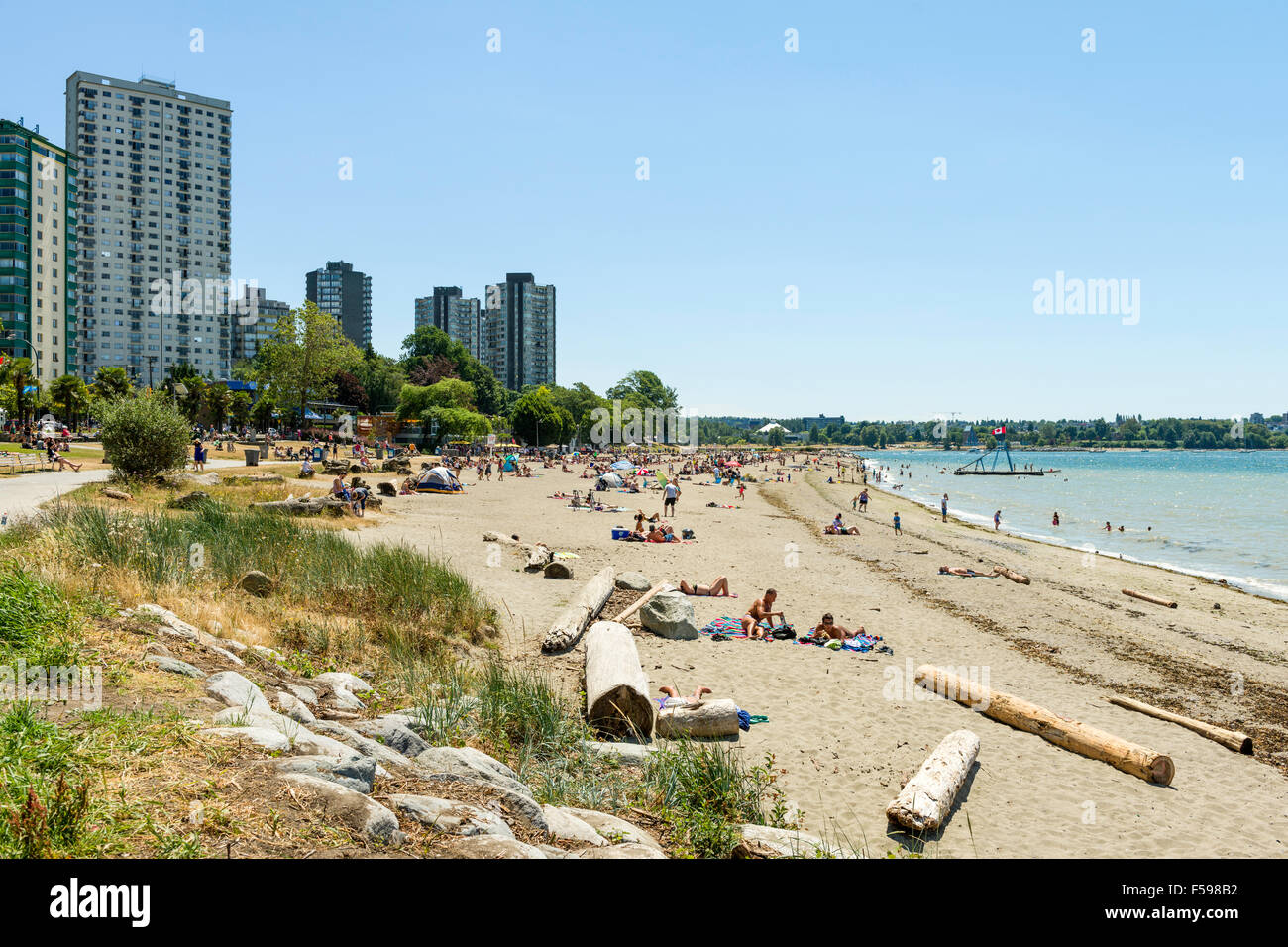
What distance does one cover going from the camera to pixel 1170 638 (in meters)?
15.6

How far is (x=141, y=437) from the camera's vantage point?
20953 millimetres

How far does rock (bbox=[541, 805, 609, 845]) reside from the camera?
16.1 ft

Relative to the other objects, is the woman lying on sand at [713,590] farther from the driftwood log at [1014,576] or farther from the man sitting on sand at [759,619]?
the driftwood log at [1014,576]

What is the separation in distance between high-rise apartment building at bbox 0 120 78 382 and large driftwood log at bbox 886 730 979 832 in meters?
108

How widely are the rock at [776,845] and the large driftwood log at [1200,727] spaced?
7.05 meters

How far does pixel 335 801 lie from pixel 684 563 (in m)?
16.5

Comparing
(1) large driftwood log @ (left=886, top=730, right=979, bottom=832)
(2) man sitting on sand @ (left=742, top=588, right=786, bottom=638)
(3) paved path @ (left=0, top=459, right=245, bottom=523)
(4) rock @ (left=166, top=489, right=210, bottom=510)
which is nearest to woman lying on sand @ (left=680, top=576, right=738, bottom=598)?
(2) man sitting on sand @ (left=742, top=588, right=786, bottom=638)

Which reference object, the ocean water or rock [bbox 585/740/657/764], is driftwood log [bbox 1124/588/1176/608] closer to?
the ocean water

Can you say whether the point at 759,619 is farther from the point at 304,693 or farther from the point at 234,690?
the point at 234,690

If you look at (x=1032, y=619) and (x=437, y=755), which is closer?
(x=437, y=755)

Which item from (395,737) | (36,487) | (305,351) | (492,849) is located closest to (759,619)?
(395,737)

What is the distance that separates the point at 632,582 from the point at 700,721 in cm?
719
